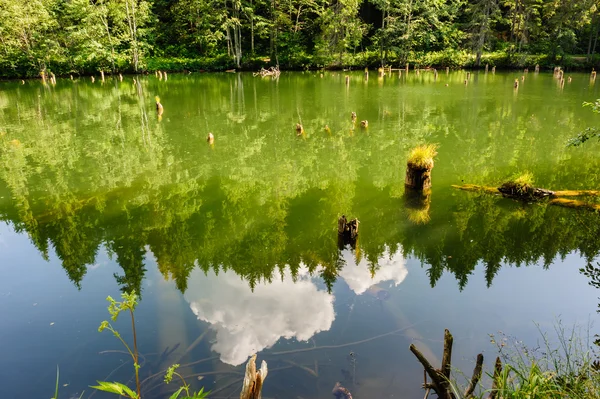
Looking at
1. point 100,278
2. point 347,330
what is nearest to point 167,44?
point 100,278

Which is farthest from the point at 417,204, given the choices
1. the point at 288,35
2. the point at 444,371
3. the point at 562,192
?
the point at 288,35

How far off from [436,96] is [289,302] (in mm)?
23671

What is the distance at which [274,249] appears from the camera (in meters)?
8.38

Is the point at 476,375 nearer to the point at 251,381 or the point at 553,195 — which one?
the point at 251,381

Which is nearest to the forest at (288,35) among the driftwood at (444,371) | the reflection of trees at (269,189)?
the reflection of trees at (269,189)

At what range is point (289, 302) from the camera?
22.4 ft

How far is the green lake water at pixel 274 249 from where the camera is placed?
550cm

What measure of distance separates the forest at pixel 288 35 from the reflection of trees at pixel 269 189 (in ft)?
70.7

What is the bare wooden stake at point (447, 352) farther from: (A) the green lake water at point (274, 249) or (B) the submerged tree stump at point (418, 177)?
(B) the submerged tree stump at point (418, 177)

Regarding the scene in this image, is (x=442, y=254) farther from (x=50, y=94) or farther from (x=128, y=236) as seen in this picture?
(x=50, y=94)

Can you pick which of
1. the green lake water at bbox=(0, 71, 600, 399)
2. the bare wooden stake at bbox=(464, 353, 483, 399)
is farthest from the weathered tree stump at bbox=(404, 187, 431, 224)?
the bare wooden stake at bbox=(464, 353, 483, 399)

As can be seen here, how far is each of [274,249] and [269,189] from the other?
3.47 m

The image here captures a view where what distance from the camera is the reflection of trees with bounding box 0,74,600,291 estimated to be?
8.26 metres

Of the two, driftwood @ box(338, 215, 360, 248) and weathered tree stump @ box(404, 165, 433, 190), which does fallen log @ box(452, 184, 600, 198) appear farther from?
driftwood @ box(338, 215, 360, 248)
